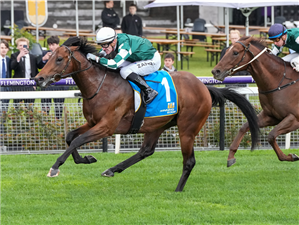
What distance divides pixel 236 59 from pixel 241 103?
1.88 ft

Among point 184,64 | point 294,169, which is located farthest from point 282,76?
point 184,64

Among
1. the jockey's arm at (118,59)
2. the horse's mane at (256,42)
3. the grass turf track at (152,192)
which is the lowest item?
the grass turf track at (152,192)

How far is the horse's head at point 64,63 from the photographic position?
5224 millimetres

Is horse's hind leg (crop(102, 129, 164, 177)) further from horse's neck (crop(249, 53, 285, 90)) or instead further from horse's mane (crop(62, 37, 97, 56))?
horse's neck (crop(249, 53, 285, 90))

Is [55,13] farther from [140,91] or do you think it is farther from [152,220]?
[152,220]

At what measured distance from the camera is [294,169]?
6688mm

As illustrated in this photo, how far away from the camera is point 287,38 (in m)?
6.40

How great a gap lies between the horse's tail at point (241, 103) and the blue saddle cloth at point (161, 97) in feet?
2.22

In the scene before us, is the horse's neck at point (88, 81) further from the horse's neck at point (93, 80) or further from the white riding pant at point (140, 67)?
the white riding pant at point (140, 67)

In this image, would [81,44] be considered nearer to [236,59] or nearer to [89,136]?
[89,136]

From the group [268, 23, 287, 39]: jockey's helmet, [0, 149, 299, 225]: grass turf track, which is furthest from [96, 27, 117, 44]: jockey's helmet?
[268, 23, 287, 39]: jockey's helmet

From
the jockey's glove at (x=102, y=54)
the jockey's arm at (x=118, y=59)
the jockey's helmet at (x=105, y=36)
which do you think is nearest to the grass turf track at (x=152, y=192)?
the jockey's arm at (x=118, y=59)

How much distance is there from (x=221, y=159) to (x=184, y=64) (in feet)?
30.2

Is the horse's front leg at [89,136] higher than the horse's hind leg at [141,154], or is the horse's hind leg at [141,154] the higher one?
the horse's front leg at [89,136]
